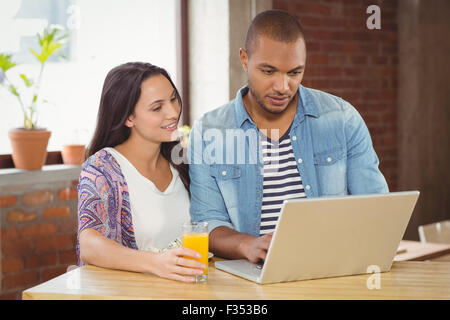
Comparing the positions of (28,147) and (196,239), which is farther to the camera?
(28,147)

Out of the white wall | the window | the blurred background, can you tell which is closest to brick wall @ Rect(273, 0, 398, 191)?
the blurred background

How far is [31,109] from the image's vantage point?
3.07m

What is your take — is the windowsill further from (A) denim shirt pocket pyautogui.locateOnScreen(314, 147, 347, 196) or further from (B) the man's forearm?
(A) denim shirt pocket pyautogui.locateOnScreen(314, 147, 347, 196)

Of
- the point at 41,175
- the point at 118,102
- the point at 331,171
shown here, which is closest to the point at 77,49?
the point at 41,175

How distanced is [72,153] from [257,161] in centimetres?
A: 149

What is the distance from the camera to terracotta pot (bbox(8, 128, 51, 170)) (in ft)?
9.76

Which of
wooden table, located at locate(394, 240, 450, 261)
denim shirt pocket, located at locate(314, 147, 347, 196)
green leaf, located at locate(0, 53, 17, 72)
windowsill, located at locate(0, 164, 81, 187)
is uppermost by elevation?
green leaf, located at locate(0, 53, 17, 72)

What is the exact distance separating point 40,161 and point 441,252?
1.95m

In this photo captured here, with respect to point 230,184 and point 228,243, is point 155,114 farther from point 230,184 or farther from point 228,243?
point 228,243

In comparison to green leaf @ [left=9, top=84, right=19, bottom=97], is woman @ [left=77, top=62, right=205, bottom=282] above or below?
below

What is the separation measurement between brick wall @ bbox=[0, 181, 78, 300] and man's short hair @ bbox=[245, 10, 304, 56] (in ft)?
4.98

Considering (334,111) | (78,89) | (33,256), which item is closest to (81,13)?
(78,89)

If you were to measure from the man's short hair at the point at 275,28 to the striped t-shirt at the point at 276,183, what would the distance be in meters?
0.35

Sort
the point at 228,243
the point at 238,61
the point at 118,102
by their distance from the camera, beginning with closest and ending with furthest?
the point at 228,243
the point at 118,102
the point at 238,61
